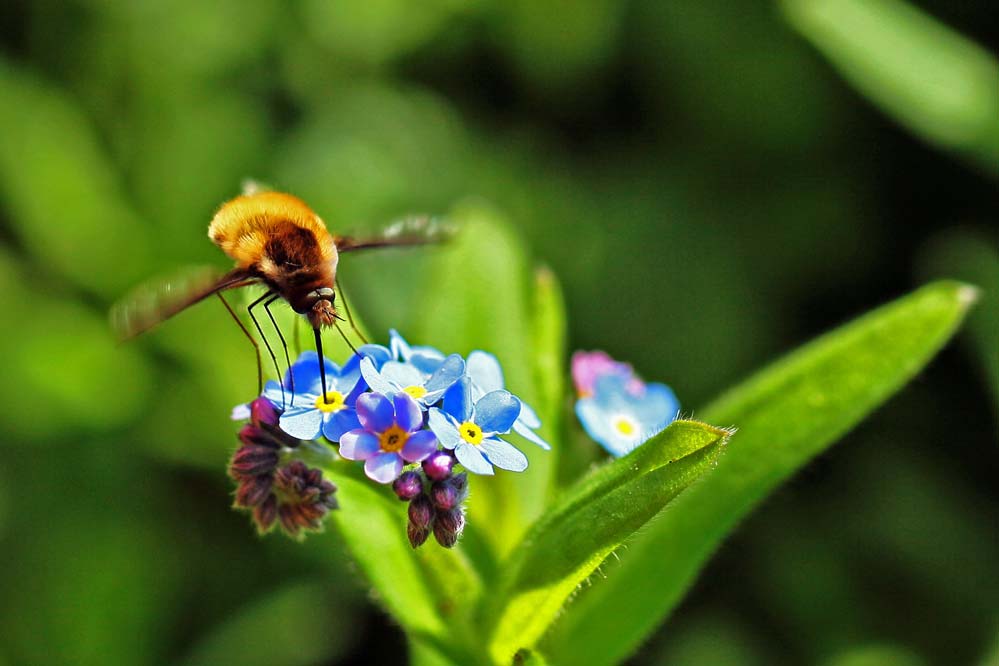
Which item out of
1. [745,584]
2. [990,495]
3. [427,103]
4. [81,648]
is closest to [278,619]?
[81,648]

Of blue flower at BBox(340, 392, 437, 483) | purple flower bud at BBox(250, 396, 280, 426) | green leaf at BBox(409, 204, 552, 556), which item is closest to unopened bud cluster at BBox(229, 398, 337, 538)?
purple flower bud at BBox(250, 396, 280, 426)

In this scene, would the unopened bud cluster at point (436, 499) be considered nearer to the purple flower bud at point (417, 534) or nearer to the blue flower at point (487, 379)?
the purple flower bud at point (417, 534)

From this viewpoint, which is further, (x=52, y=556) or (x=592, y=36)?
(x=592, y=36)

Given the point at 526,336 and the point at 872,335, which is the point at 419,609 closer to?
the point at 526,336

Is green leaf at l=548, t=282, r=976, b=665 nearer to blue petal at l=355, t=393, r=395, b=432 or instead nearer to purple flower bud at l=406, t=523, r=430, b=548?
purple flower bud at l=406, t=523, r=430, b=548

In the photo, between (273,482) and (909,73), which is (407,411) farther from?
(909,73)
